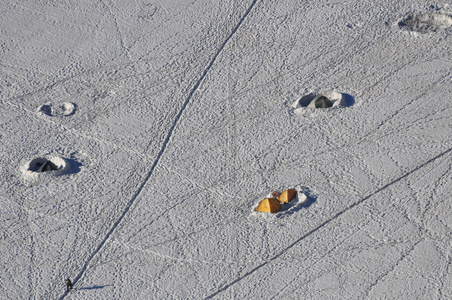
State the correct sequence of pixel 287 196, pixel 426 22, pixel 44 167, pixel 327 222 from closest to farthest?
pixel 327 222 → pixel 287 196 → pixel 44 167 → pixel 426 22

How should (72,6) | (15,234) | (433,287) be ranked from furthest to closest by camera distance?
(72,6) < (15,234) < (433,287)

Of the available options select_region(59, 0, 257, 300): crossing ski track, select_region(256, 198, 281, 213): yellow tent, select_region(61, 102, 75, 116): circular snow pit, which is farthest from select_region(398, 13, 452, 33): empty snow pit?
select_region(61, 102, 75, 116): circular snow pit

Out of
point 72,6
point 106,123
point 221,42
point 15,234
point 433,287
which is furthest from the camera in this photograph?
point 72,6

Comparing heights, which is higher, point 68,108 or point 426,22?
point 68,108

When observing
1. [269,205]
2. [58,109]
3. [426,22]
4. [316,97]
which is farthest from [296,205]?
[426,22]

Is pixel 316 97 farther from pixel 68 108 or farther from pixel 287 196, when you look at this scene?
→ pixel 68 108

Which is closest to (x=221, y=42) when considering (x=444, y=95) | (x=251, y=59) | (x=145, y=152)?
(x=251, y=59)

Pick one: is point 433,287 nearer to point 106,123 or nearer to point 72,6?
point 106,123

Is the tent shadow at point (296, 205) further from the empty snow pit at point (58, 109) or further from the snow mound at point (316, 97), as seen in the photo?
the empty snow pit at point (58, 109)
